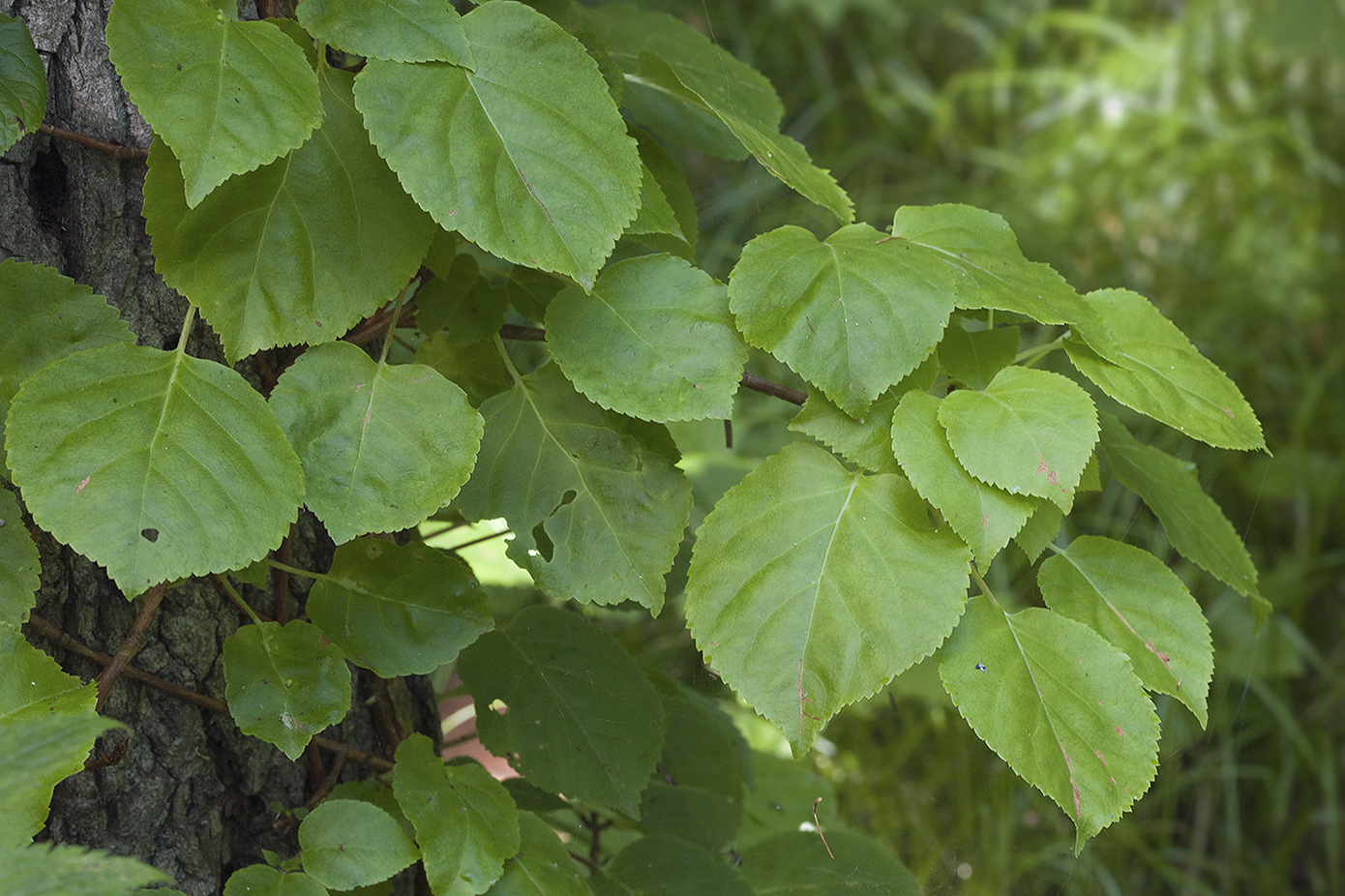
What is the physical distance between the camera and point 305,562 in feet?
2.43

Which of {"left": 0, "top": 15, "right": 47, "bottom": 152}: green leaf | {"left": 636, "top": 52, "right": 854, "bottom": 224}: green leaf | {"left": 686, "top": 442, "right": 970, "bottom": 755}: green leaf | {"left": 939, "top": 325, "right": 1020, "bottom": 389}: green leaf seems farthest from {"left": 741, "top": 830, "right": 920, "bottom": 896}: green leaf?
{"left": 0, "top": 15, "right": 47, "bottom": 152}: green leaf

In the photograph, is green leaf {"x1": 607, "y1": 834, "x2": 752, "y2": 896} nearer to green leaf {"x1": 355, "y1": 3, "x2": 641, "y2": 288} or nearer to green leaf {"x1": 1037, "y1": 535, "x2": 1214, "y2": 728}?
green leaf {"x1": 1037, "y1": 535, "x2": 1214, "y2": 728}

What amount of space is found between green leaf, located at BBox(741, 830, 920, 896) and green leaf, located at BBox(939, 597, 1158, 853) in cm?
24

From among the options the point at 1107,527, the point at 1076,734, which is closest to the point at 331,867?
the point at 1076,734

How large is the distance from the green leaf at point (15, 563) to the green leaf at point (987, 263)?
0.54 m

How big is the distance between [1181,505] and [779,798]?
60 cm

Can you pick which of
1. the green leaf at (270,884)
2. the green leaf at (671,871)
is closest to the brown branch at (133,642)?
the green leaf at (270,884)

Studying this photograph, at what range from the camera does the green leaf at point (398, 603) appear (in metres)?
0.65

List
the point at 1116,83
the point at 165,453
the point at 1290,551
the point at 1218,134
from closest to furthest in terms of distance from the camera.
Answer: the point at 165,453 < the point at 1290,551 < the point at 1218,134 < the point at 1116,83

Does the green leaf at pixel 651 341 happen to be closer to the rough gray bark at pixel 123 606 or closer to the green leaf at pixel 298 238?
the green leaf at pixel 298 238

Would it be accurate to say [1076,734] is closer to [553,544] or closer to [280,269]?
[553,544]

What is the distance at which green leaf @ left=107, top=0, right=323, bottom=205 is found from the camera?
49 cm

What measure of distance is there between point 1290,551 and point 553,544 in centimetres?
204

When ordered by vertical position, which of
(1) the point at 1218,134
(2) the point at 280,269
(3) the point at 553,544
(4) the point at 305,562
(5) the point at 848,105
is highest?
(2) the point at 280,269
